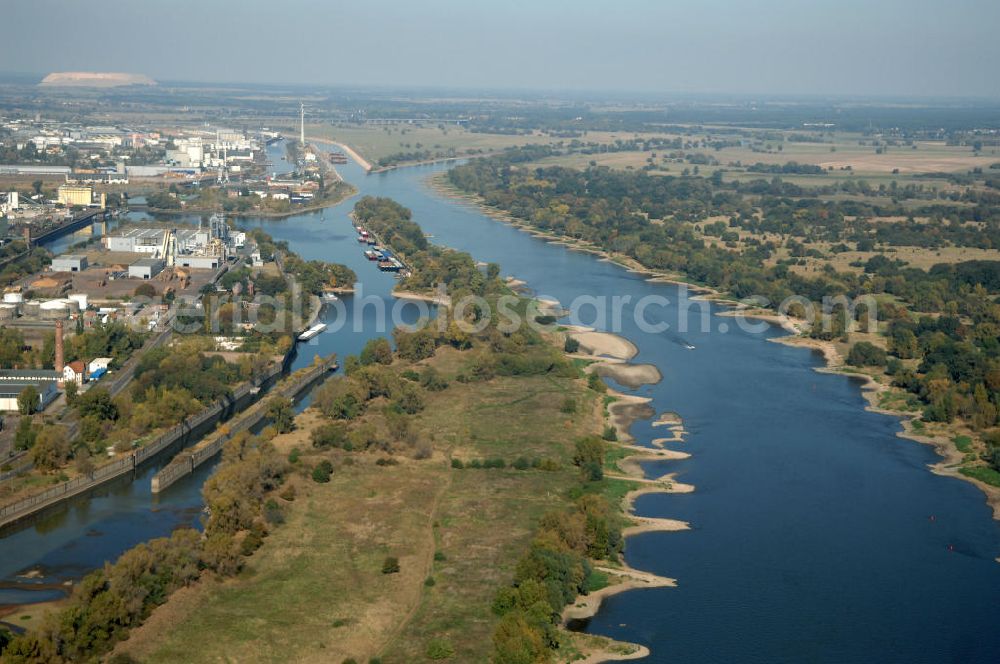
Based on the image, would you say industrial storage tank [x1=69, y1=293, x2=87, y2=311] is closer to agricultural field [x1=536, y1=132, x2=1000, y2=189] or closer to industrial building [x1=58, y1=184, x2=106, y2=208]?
industrial building [x1=58, y1=184, x2=106, y2=208]

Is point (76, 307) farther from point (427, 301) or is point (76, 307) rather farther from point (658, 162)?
point (658, 162)

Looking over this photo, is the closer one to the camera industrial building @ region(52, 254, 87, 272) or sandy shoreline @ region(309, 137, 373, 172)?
industrial building @ region(52, 254, 87, 272)

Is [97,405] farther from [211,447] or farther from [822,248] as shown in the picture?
[822,248]

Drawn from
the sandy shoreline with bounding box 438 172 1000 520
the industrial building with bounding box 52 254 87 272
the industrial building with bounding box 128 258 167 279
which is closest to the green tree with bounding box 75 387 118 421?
the industrial building with bounding box 128 258 167 279

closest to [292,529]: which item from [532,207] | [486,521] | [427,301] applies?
[486,521]

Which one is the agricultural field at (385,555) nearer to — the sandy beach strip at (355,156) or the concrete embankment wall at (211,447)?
the concrete embankment wall at (211,447)
